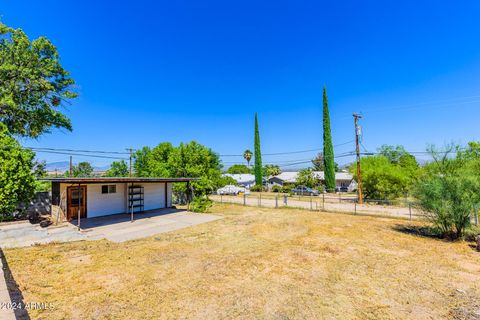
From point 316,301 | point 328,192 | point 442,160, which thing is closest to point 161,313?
point 316,301

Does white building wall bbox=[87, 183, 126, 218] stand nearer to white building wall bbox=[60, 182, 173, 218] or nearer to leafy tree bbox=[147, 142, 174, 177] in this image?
white building wall bbox=[60, 182, 173, 218]

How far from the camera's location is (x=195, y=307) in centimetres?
466

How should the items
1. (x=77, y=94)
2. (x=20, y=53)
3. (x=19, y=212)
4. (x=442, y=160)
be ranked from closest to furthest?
(x=442, y=160), (x=19, y=212), (x=20, y=53), (x=77, y=94)

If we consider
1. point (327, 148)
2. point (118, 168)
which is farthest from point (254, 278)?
point (118, 168)

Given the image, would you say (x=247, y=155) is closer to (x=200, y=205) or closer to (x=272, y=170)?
(x=272, y=170)

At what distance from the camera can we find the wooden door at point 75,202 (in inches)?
512

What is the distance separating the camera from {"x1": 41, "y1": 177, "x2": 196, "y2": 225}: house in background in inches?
495

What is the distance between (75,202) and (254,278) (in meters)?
12.3

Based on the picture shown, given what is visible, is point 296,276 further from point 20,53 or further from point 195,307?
point 20,53

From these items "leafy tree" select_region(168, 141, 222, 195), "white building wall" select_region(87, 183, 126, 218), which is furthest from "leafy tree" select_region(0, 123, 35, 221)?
"leafy tree" select_region(168, 141, 222, 195)

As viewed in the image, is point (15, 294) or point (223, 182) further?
point (223, 182)

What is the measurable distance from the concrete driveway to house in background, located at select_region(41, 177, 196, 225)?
0.75 m

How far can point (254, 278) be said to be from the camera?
19.8 ft

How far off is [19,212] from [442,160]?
22214 millimetres
